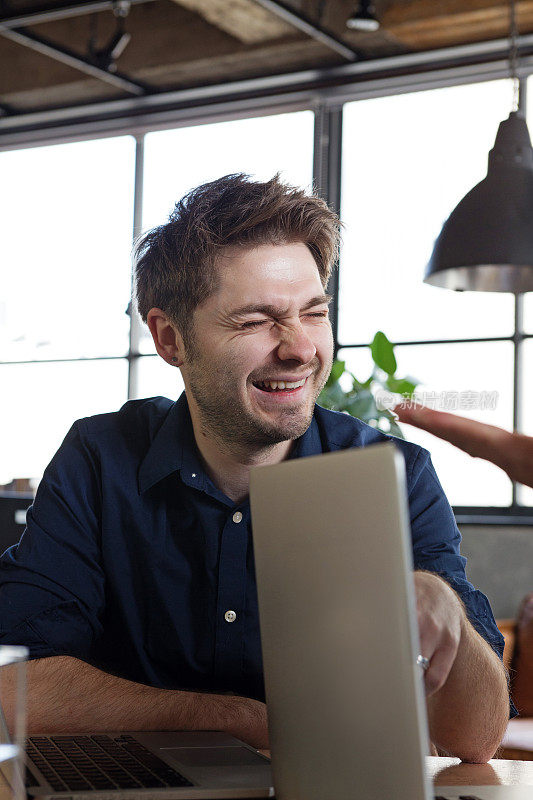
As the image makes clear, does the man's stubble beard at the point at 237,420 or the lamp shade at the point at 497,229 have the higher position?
the lamp shade at the point at 497,229

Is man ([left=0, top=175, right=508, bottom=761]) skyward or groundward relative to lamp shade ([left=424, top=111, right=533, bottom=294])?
groundward

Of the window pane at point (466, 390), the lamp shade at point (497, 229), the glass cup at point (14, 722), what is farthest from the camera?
the window pane at point (466, 390)

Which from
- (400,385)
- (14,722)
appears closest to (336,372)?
(400,385)

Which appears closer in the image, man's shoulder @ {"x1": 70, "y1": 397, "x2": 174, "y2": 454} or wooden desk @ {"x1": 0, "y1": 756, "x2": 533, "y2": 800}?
wooden desk @ {"x1": 0, "y1": 756, "x2": 533, "y2": 800}

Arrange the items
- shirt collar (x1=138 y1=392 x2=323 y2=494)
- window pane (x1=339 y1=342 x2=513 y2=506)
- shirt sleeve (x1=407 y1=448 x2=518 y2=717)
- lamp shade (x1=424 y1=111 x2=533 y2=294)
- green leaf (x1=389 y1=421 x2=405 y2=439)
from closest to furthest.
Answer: shirt sleeve (x1=407 y1=448 x2=518 y2=717) → shirt collar (x1=138 y1=392 x2=323 y2=494) → lamp shade (x1=424 y1=111 x2=533 y2=294) → green leaf (x1=389 y1=421 x2=405 y2=439) → window pane (x1=339 y1=342 x2=513 y2=506)

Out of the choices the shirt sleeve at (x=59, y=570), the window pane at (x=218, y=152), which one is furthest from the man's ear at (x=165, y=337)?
the window pane at (x=218, y=152)

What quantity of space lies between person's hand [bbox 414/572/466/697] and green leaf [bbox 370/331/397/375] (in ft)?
12.4

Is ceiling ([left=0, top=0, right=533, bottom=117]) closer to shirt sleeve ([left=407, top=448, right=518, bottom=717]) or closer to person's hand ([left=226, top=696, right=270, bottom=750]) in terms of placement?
shirt sleeve ([left=407, top=448, right=518, bottom=717])

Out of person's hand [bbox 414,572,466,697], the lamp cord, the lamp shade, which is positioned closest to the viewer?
person's hand [bbox 414,572,466,697]

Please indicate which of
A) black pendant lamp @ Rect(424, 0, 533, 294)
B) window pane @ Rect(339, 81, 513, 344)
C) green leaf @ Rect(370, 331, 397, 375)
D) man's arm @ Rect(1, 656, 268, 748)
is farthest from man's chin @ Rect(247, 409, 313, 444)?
window pane @ Rect(339, 81, 513, 344)

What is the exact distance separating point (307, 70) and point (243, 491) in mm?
4360

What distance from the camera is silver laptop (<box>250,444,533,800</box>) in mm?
749

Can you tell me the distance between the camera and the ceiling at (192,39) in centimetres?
476

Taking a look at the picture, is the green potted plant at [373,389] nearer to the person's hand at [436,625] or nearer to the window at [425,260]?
the window at [425,260]
